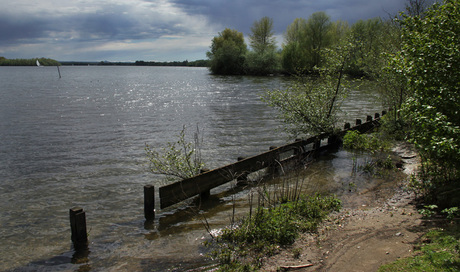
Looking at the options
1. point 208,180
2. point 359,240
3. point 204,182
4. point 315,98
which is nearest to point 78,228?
point 204,182

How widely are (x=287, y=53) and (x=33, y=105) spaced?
60986 millimetres

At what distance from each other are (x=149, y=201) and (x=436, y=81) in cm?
717

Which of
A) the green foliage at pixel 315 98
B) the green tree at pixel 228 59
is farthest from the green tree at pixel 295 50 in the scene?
the green foliage at pixel 315 98

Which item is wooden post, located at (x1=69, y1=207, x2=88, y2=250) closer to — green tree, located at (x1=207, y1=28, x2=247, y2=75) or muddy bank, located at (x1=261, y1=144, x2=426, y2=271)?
muddy bank, located at (x1=261, y1=144, x2=426, y2=271)

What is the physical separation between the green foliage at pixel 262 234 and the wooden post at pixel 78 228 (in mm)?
2977

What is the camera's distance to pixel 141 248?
739 cm

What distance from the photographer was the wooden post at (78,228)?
275 inches

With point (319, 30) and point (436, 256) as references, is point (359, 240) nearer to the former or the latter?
point (436, 256)

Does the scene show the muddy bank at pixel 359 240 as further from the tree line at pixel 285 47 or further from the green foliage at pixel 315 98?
the tree line at pixel 285 47

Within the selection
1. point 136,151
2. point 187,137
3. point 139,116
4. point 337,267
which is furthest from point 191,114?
point 337,267

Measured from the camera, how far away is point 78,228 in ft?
23.6

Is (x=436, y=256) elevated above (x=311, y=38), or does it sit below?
below

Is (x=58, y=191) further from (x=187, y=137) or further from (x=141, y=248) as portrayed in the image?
(x=187, y=137)

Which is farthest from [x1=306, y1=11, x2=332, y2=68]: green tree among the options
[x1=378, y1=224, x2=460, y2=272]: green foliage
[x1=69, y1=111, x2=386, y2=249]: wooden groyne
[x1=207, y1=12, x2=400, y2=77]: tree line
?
[x1=378, y1=224, x2=460, y2=272]: green foliage
